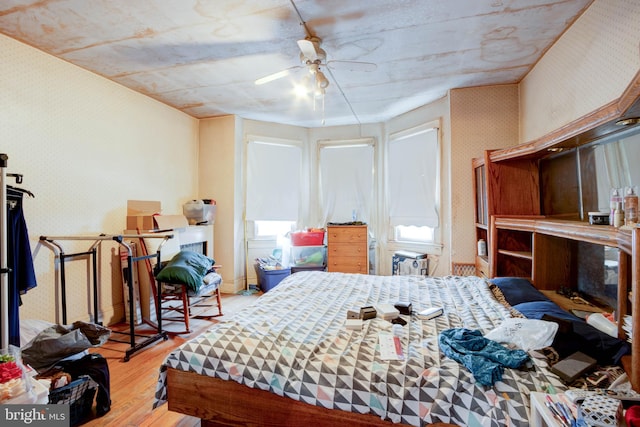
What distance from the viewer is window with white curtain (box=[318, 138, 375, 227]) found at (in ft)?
15.3

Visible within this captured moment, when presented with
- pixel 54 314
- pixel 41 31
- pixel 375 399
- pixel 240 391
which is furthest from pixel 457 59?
pixel 54 314

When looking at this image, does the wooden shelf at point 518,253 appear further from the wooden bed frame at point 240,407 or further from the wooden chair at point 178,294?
the wooden chair at point 178,294

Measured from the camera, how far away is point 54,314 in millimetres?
2566

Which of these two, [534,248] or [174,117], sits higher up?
[174,117]

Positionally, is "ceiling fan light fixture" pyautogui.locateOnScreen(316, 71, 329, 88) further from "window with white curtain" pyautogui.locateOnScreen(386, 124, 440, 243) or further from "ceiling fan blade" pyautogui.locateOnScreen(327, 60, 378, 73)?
"window with white curtain" pyautogui.locateOnScreen(386, 124, 440, 243)

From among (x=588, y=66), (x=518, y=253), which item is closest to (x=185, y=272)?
(x=518, y=253)

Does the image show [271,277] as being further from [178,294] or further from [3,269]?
[3,269]

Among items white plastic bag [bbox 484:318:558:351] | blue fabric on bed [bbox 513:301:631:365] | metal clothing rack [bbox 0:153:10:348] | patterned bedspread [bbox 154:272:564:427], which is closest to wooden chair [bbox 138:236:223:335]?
metal clothing rack [bbox 0:153:10:348]

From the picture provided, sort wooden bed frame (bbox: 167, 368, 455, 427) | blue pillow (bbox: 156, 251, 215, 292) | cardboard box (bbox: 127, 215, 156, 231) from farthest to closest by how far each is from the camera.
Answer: cardboard box (bbox: 127, 215, 156, 231) → blue pillow (bbox: 156, 251, 215, 292) → wooden bed frame (bbox: 167, 368, 455, 427)

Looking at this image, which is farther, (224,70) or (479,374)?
(224,70)

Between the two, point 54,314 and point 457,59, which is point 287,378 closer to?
point 54,314

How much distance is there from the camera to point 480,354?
1.23m

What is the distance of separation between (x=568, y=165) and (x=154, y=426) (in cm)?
324

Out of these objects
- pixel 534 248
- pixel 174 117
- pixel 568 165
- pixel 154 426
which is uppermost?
pixel 174 117
